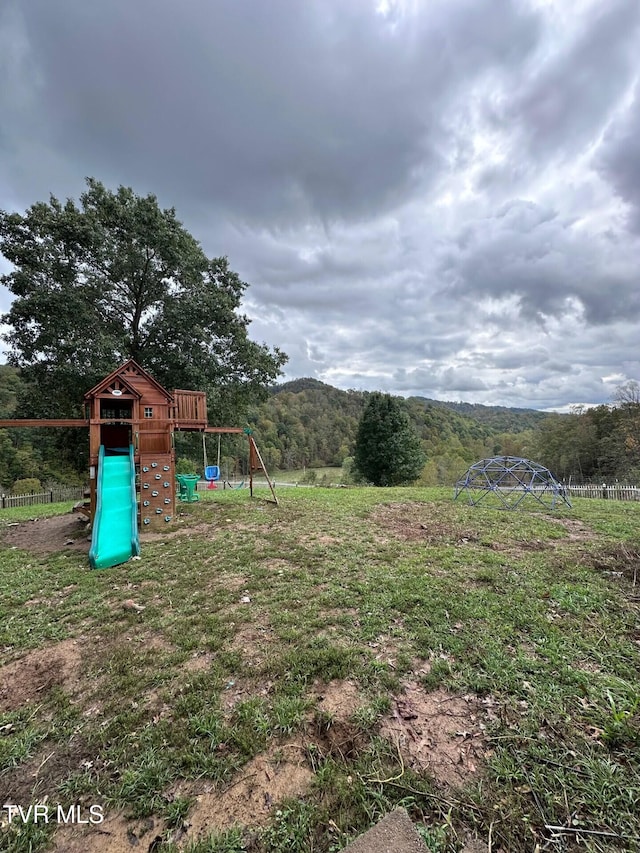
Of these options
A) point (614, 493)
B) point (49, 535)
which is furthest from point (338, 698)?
point (614, 493)

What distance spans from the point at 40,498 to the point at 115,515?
11619mm

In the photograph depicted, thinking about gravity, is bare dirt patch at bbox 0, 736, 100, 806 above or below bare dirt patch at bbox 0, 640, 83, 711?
above

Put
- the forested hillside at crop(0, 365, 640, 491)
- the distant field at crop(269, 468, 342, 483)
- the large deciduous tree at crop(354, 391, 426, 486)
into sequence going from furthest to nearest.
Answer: the distant field at crop(269, 468, 342, 483) < the large deciduous tree at crop(354, 391, 426, 486) < the forested hillside at crop(0, 365, 640, 491)

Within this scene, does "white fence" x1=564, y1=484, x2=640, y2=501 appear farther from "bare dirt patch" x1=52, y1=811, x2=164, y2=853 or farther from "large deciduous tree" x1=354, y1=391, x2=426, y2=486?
"bare dirt patch" x1=52, y1=811, x2=164, y2=853

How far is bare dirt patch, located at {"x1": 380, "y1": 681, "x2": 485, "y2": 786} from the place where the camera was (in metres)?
1.99

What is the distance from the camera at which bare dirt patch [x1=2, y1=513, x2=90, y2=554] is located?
672 cm

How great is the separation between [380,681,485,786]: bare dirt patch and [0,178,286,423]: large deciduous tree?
12103mm

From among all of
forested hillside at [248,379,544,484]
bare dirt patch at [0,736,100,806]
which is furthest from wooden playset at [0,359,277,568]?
forested hillside at [248,379,544,484]

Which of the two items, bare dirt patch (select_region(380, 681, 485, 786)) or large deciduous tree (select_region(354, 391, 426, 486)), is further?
large deciduous tree (select_region(354, 391, 426, 486))

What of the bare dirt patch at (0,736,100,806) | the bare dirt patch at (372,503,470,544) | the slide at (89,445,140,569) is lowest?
the bare dirt patch at (372,503,470,544)

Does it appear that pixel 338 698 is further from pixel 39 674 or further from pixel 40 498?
pixel 40 498

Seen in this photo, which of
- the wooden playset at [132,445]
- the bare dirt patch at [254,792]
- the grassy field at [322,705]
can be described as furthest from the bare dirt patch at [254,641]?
the wooden playset at [132,445]

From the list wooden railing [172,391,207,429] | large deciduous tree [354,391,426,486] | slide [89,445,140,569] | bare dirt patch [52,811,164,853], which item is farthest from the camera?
large deciduous tree [354,391,426,486]

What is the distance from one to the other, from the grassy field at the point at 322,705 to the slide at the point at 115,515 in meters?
0.59
